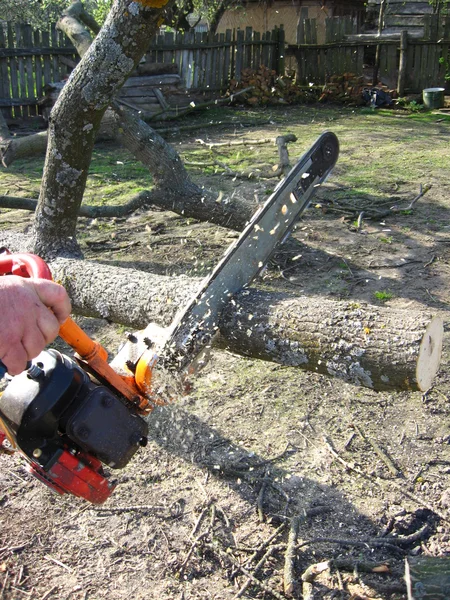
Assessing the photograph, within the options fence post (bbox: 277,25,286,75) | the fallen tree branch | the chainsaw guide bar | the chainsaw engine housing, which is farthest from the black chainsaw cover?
fence post (bbox: 277,25,286,75)

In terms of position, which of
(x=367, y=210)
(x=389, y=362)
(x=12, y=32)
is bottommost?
(x=367, y=210)

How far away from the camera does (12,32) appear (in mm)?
9984

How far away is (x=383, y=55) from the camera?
42.3ft

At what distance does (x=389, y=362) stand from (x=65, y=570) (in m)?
1.39

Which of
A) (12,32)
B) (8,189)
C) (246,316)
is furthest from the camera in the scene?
(12,32)

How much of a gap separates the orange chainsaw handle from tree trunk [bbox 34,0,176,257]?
70.5 inches

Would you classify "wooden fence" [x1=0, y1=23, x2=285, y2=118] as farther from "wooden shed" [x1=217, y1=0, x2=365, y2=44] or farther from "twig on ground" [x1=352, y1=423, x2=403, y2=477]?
"twig on ground" [x1=352, y1=423, x2=403, y2=477]

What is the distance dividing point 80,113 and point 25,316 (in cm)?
226

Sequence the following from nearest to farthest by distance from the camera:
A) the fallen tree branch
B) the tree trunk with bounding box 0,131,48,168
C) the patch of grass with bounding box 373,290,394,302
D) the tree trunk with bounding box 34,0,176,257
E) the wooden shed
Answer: the tree trunk with bounding box 34,0,176,257
the patch of grass with bounding box 373,290,394,302
the fallen tree branch
the tree trunk with bounding box 0,131,48,168
the wooden shed

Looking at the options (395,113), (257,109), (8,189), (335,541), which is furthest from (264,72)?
(335,541)

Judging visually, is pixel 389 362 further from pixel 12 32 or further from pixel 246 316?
pixel 12 32

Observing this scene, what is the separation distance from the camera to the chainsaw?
1.77m

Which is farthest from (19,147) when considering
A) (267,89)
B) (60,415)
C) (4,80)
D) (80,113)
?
(267,89)

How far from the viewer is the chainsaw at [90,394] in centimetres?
177
